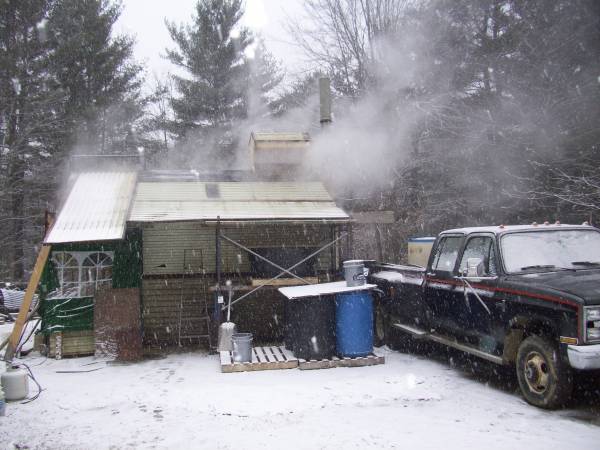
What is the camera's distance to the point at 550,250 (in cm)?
664

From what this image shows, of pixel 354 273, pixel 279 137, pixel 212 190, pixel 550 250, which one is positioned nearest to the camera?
pixel 550 250

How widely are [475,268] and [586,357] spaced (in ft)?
5.43

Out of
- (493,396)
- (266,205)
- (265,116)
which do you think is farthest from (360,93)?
(493,396)

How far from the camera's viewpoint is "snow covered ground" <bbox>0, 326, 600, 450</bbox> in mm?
5105

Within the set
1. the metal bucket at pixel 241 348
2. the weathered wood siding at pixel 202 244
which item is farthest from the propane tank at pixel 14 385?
the weathered wood siding at pixel 202 244

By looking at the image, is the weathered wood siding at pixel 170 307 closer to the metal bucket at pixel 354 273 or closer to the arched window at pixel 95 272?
the arched window at pixel 95 272

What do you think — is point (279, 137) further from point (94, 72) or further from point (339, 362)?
point (94, 72)

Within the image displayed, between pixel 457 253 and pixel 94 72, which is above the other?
pixel 94 72

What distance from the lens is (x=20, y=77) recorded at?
20.3 metres

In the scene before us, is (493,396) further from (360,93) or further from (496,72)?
(360,93)

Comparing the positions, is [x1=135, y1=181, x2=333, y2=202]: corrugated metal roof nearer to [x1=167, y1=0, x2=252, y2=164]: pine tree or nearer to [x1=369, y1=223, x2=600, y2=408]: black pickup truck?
[x1=369, y1=223, x2=600, y2=408]: black pickup truck

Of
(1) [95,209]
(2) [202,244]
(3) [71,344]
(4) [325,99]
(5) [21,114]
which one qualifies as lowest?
(3) [71,344]

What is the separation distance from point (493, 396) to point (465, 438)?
1554 mm

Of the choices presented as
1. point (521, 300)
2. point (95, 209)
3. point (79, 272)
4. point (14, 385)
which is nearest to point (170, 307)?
point (79, 272)
